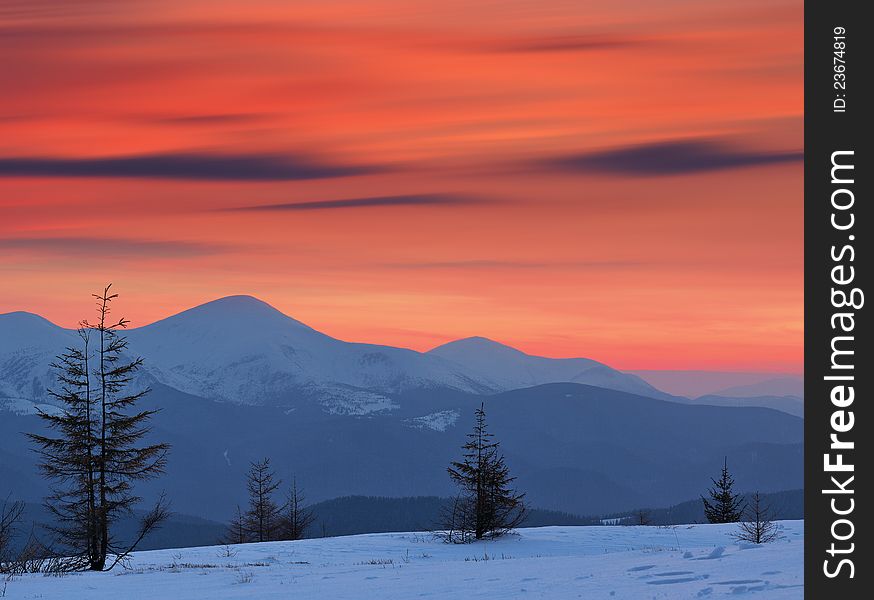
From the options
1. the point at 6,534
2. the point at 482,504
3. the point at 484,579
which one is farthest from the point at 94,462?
the point at 482,504

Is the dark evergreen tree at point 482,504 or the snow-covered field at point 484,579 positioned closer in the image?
the snow-covered field at point 484,579

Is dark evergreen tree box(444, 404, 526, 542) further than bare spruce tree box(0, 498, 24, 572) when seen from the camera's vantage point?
Yes

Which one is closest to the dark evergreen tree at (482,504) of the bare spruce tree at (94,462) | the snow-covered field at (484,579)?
the snow-covered field at (484,579)

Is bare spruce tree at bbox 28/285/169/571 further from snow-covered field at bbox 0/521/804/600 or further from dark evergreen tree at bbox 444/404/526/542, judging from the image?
dark evergreen tree at bbox 444/404/526/542

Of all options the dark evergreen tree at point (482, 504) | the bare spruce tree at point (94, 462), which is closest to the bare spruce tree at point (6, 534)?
the bare spruce tree at point (94, 462)

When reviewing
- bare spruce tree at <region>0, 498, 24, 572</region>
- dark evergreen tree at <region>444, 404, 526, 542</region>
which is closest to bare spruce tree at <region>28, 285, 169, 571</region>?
bare spruce tree at <region>0, 498, 24, 572</region>

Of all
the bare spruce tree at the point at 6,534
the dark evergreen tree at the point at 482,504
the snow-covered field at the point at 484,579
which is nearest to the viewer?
the snow-covered field at the point at 484,579

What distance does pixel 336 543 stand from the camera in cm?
3753

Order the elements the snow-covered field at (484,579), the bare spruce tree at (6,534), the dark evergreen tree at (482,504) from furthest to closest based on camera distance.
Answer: the dark evergreen tree at (482,504)
the bare spruce tree at (6,534)
the snow-covered field at (484,579)

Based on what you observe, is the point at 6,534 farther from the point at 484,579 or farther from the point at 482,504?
the point at 482,504

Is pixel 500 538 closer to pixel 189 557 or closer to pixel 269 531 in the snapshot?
pixel 189 557

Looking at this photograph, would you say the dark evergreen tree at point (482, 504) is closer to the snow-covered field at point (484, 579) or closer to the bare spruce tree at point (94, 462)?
the snow-covered field at point (484, 579)
